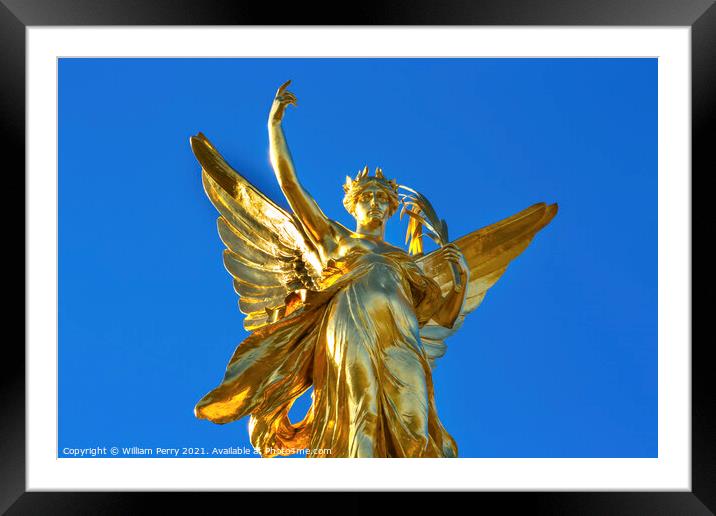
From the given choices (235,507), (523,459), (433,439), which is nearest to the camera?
(235,507)

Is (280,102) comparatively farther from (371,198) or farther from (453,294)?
(453,294)

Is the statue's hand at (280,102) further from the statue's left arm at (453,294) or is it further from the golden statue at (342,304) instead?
the statue's left arm at (453,294)

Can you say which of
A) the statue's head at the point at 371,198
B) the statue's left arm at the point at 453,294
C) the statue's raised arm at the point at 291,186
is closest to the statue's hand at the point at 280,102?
the statue's raised arm at the point at 291,186

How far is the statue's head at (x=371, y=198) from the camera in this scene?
15.1 meters

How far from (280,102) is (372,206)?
1551 millimetres

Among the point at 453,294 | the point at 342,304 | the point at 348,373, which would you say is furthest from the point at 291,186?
the point at 348,373

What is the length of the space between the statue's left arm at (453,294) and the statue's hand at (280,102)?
2.26 metres

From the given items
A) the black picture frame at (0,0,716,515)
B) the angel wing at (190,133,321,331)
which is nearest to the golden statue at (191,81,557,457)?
the angel wing at (190,133,321,331)
